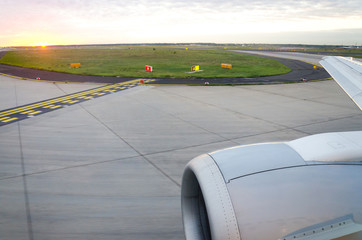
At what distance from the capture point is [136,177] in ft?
24.1

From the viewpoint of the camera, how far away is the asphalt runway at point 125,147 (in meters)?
5.64

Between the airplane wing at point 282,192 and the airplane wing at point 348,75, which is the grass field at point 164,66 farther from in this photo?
the airplane wing at point 282,192

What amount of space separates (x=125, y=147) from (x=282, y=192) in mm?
Result: 7161

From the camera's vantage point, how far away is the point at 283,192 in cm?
285

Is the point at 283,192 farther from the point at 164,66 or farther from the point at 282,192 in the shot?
the point at 164,66

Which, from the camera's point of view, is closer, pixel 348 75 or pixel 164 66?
pixel 348 75

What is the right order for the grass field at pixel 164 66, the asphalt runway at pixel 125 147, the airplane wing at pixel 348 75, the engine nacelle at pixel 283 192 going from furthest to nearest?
the grass field at pixel 164 66
the airplane wing at pixel 348 75
the asphalt runway at pixel 125 147
the engine nacelle at pixel 283 192

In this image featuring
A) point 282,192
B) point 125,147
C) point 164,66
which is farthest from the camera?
point 164,66

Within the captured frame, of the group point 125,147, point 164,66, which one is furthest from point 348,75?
point 164,66

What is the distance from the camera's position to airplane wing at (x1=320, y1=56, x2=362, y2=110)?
7.48 metres

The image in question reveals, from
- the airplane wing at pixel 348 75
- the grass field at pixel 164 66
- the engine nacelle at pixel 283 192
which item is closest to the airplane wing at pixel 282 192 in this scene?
the engine nacelle at pixel 283 192

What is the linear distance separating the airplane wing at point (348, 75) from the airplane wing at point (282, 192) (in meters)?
3.91

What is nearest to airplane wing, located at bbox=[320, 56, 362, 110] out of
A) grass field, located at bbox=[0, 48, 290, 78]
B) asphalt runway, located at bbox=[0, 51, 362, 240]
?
asphalt runway, located at bbox=[0, 51, 362, 240]

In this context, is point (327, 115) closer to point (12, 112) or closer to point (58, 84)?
point (12, 112)
